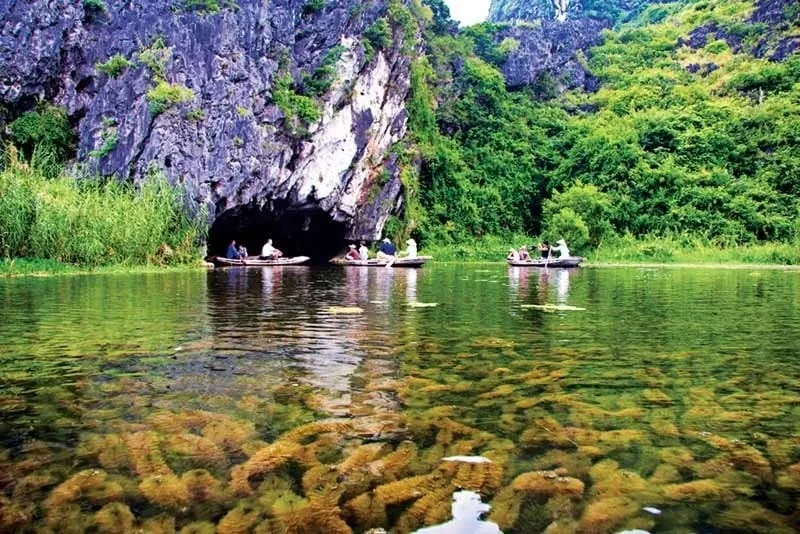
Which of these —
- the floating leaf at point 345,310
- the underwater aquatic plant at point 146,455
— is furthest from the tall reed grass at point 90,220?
the underwater aquatic plant at point 146,455

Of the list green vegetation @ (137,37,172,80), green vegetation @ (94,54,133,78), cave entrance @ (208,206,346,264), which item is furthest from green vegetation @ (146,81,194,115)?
cave entrance @ (208,206,346,264)

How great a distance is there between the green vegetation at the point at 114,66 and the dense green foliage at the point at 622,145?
1783 cm

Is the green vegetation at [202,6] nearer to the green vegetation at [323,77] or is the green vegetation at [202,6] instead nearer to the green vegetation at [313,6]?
the green vegetation at [313,6]

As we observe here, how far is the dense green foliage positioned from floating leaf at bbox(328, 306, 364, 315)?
95.7 ft

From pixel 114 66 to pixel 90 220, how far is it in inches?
404

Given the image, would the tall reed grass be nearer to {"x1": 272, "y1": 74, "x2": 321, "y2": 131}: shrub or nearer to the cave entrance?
the cave entrance

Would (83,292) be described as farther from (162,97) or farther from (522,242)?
(522,242)

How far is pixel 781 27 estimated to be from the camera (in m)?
49.3

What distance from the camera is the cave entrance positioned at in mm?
32938

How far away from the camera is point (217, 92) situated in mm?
29906

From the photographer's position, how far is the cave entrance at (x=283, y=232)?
3294cm

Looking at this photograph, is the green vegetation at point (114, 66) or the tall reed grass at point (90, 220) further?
the green vegetation at point (114, 66)

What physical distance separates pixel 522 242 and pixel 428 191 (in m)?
6.75

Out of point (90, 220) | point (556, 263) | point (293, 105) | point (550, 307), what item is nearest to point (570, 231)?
point (556, 263)
